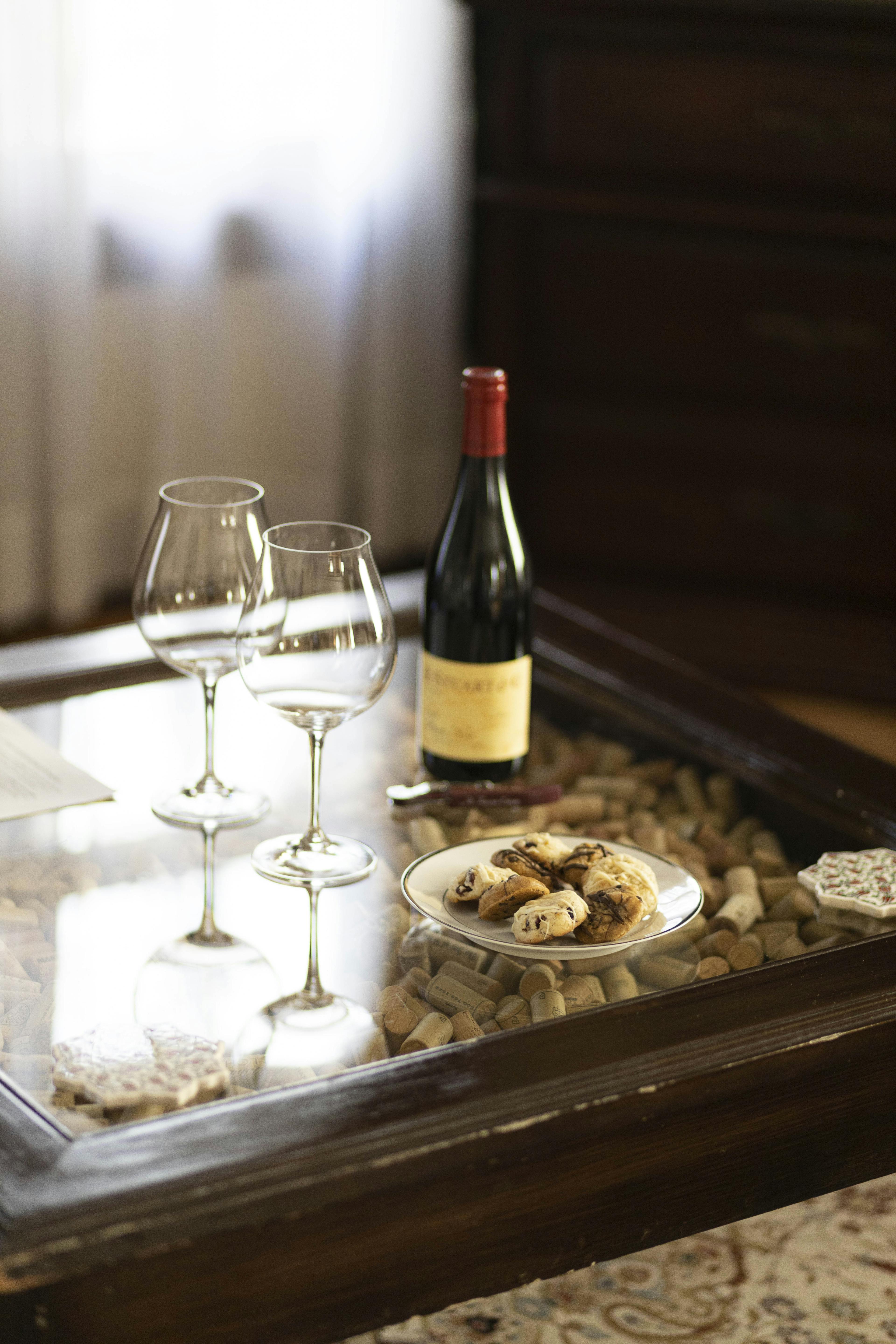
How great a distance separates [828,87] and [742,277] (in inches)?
12.2

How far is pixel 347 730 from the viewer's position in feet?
4.51

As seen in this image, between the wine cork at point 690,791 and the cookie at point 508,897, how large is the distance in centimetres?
27

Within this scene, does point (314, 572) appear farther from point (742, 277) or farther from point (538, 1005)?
point (742, 277)

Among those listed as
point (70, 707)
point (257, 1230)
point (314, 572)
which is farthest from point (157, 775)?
point (257, 1230)

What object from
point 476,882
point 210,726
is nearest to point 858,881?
point 476,882

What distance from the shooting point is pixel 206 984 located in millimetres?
950

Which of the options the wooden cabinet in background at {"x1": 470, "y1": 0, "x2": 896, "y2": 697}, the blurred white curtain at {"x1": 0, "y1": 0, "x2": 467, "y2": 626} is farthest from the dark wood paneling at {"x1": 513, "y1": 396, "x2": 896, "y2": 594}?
the blurred white curtain at {"x1": 0, "y1": 0, "x2": 467, "y2": 626}

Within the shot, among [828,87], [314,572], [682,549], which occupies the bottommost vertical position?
[682,549]

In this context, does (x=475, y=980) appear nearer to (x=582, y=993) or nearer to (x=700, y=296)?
(x=582, y=993)

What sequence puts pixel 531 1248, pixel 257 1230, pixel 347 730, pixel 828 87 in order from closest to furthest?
pixel 257 1230
pixel 531 1248
pixel 347 730
pixel 828 87

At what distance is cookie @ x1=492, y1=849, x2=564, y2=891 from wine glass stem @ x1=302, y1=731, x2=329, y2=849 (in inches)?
5.3

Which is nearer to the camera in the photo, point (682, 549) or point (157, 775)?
point (157, 775)

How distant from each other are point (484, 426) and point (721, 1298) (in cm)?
73

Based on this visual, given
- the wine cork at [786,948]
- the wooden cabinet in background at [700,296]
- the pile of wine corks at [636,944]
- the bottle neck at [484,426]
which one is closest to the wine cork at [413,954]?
the pile of wine corks at [636,944]
